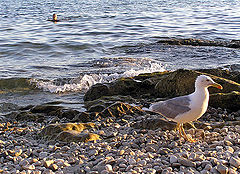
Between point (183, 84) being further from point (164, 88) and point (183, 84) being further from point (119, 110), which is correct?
point (119, 110)

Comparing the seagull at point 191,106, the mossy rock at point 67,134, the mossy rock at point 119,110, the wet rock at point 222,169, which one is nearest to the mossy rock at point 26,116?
→ the mossy rock at point 119,110

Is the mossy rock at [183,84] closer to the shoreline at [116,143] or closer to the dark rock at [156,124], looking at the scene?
the shoreline at [116,143]

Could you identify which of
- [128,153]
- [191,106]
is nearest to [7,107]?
[128,153]

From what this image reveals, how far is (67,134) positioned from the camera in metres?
5.55

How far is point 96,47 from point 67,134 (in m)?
11.5

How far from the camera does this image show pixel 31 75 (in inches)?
472

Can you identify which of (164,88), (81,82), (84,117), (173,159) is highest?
(173,159)

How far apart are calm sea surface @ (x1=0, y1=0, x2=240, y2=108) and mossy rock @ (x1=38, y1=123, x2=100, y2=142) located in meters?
2.78

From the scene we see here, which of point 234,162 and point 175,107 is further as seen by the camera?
point 175,107

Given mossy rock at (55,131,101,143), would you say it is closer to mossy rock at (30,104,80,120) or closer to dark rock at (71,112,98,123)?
dark rock at (71,112,98,123)

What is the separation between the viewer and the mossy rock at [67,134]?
543 cm

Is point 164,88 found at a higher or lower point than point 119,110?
higher

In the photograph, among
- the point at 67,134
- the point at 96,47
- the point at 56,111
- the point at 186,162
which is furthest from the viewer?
the point at 96,47

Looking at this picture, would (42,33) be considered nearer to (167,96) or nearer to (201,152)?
(167,96)
